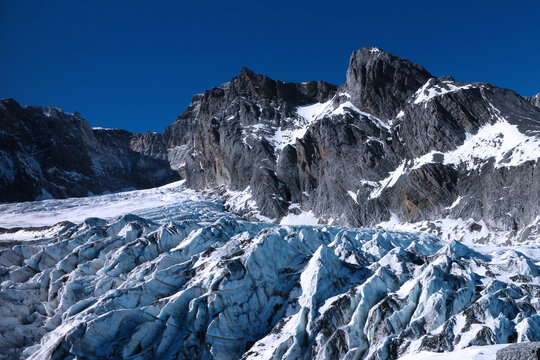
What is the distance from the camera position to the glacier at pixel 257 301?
101 ft

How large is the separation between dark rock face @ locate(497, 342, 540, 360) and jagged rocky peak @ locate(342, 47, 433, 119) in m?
112

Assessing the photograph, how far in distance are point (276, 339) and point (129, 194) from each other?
515ft

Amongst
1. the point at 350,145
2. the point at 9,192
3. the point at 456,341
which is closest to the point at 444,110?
the point at 350,145

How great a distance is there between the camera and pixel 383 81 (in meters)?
127

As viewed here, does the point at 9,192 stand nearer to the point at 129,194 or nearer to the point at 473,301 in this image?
the point at 129,194

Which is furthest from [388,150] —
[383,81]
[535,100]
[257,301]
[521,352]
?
[521,352]

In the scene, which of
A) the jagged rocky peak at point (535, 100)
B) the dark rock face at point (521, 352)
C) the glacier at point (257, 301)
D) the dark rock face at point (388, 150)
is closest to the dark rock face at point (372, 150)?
the dark rock face at point (388, 150)

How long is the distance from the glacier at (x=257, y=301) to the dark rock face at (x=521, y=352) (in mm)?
1615

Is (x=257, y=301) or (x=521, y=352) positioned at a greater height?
(x=257, y=301)

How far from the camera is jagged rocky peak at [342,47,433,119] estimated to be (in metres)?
124

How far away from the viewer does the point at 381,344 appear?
97.1ft

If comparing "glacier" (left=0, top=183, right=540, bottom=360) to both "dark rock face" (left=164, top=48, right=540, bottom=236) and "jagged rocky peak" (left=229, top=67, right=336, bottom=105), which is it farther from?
"jagged rocky peak" (left=229, top=67, right=336, bottom=105)

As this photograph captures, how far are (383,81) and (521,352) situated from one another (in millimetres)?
119985

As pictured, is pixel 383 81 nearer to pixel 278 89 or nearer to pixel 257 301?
pixel 278 89
